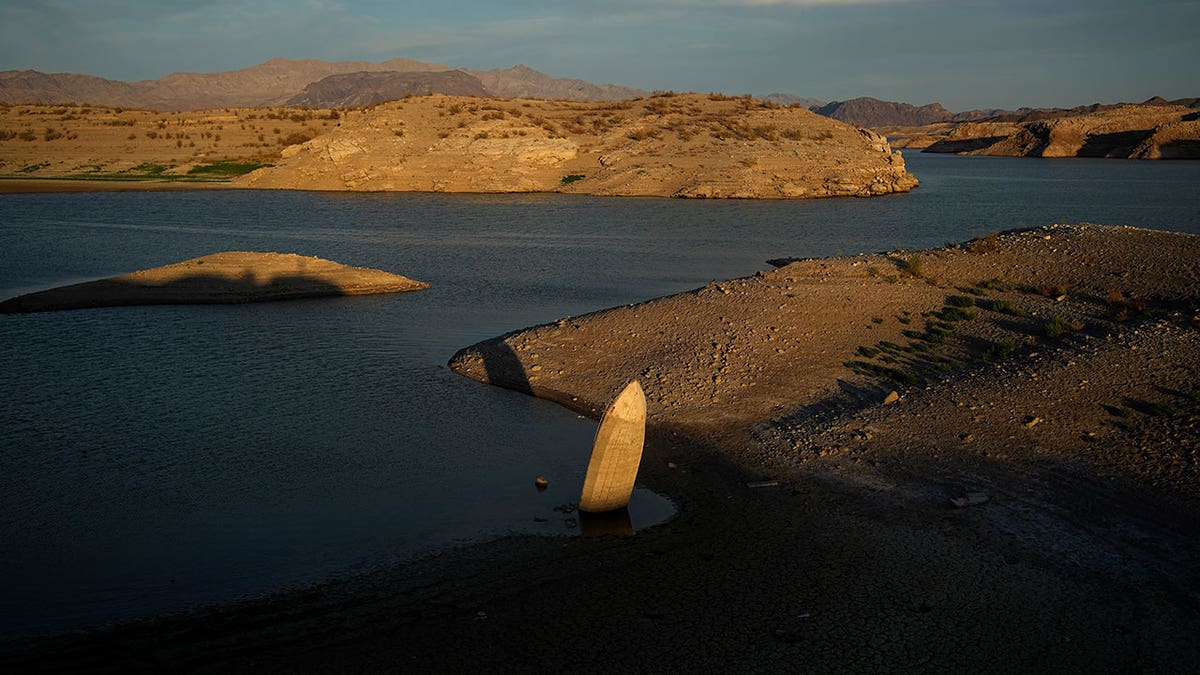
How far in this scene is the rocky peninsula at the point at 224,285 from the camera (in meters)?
23.9

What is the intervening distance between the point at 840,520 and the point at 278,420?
357 inches

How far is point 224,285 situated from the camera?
25.1m

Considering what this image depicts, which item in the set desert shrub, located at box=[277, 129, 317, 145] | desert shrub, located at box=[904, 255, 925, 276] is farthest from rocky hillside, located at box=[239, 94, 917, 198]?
desert shrub, located at box=[904, 255, 925, 276]

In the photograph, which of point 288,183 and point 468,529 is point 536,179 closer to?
point 288,183

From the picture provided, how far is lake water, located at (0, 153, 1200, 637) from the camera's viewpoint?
10414 millimetres

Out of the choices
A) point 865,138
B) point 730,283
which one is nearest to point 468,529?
point 730,283

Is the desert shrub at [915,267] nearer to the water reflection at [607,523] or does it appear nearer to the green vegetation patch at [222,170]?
the water reflection at [607,523]

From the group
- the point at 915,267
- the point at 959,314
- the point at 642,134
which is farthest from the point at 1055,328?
the point at 642,134

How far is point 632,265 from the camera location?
31969mm

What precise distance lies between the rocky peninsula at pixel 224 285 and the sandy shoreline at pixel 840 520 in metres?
8.68

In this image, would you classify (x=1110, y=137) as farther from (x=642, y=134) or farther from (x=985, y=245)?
(x=985, y=245)

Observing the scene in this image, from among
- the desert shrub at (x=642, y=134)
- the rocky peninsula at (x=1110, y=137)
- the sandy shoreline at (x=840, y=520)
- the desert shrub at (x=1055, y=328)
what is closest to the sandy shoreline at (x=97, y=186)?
the desert shrub at (x=642, y=134)

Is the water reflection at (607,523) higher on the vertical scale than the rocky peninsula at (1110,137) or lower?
lower

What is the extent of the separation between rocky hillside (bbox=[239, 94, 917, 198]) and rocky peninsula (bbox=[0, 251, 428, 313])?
108 ft
